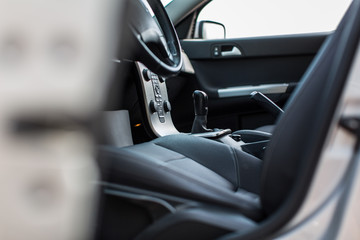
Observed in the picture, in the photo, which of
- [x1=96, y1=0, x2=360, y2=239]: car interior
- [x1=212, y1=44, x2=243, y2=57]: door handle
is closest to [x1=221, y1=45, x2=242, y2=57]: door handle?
[x1=212, y1=44, x2=243, y2=57]: door handle

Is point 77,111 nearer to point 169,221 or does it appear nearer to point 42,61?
point 42,61

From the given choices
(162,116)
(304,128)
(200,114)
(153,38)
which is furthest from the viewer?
(162,116)

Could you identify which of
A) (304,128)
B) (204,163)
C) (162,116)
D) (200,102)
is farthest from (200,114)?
(304,128)

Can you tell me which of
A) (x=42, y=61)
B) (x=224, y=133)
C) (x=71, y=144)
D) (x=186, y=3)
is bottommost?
(x=224, y=133)

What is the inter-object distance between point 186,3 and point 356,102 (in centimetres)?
184

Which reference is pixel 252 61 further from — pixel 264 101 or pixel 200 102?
pixel 200 102

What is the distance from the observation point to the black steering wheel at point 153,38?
785 mm

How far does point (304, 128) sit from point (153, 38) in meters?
0.47

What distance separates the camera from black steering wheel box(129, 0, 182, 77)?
785 millimetres

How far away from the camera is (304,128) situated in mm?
551

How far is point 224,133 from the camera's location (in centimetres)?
132

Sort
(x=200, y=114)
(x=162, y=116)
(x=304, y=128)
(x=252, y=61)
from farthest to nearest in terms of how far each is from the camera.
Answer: (x=252, y=61)
(x=162, y=116)
(x=200, y=114)
(x=304, y=128)

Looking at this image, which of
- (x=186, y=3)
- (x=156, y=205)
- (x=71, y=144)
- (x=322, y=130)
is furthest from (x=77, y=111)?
(x=186, y=3)

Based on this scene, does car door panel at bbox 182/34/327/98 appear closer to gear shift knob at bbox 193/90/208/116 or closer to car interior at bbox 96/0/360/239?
gear shift knob at bbox 193/90/208/116
